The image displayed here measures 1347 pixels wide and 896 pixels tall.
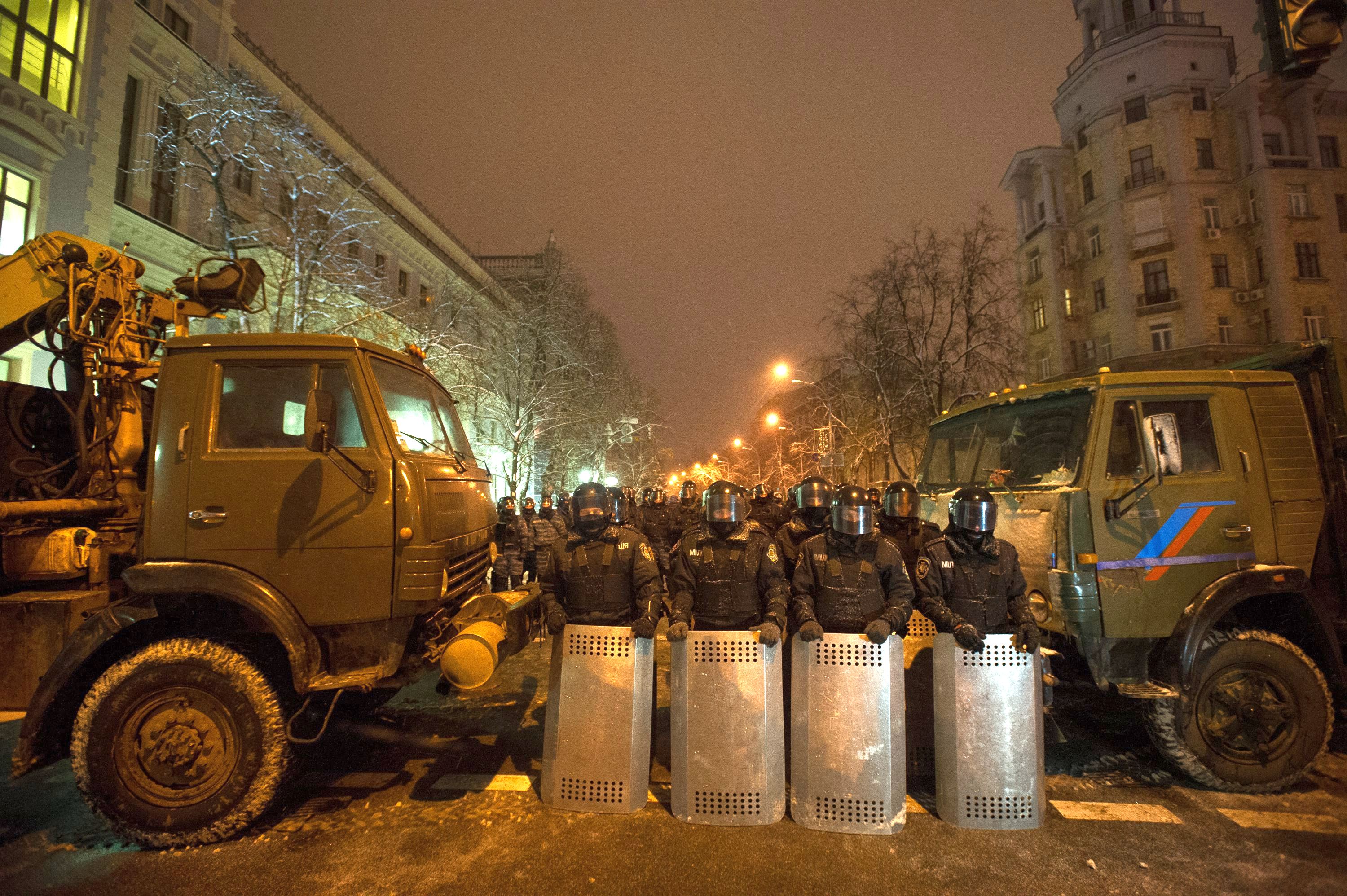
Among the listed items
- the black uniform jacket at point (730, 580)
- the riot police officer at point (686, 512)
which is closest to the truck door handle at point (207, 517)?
the black uniform jacket at point (730, 580)

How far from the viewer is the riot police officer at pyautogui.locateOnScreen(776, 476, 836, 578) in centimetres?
562

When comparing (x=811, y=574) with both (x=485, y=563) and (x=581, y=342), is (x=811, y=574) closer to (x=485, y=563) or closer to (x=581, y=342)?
(x=485, y=563)

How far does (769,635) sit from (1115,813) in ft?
8.31

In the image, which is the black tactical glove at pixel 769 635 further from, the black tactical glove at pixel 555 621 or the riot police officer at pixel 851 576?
the black tactical glove at pixel 555 621

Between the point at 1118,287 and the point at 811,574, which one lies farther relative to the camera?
the point at 1118,287

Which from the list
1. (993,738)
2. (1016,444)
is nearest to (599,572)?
(993,738)

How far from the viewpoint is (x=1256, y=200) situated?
89.6 ft

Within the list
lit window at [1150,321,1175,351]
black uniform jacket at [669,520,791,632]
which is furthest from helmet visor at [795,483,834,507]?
lit window at [1150,321,1175,351]

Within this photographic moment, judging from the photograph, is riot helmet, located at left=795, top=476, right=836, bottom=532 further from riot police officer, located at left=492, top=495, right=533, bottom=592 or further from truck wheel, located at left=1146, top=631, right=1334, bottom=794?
riot police officer, located at left=492, top=495, right=533, bottom=592

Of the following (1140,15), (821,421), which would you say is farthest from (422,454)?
(1140,15)

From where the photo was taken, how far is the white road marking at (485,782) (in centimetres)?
424

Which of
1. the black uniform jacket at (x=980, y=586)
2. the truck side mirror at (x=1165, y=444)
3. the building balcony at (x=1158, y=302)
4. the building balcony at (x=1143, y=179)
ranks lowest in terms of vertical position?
the black uniform jacket at (x=980, y=586)

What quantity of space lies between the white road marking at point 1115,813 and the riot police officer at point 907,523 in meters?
2.11

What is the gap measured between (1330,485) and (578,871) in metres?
6.01
